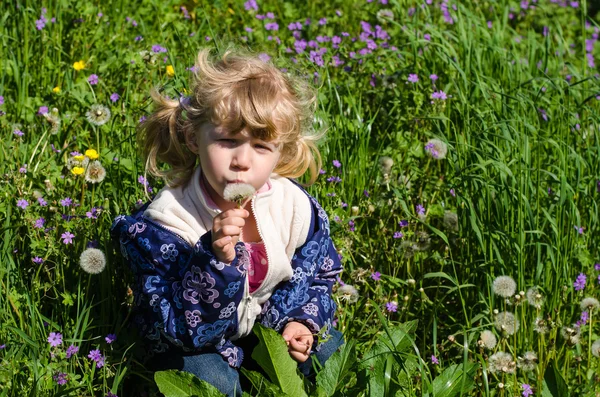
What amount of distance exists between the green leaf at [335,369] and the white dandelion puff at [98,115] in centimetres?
121

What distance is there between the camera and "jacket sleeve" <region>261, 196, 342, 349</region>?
269 centimetres

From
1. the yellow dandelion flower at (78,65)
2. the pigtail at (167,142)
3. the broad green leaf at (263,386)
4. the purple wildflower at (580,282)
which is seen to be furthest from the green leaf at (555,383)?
the yellow dandelion flower at (78,65)

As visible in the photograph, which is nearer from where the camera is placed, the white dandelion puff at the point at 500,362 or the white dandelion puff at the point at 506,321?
the white dandelion puff at the point at 500,362

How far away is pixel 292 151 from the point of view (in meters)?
2.76

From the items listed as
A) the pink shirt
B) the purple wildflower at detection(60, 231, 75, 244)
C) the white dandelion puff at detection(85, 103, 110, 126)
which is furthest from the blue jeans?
the white dandelion puff at detection(85, 103, 110, 126)

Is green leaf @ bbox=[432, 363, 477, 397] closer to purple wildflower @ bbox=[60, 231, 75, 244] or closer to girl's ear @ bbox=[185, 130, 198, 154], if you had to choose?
girl's ear @ bbox=[185, 130, 198, 154]

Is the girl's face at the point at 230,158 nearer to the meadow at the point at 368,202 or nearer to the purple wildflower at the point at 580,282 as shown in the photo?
the meadow at the point at 368,202

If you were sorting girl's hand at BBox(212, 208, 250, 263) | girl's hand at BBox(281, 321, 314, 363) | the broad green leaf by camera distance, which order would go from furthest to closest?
girl's hand at BBox(281, 321, 314, 363), the broad green leaf, girl's hand at BBox(212, 208, 250, 263)

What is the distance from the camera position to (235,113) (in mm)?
2443

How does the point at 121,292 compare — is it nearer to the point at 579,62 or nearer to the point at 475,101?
the point at 475,101

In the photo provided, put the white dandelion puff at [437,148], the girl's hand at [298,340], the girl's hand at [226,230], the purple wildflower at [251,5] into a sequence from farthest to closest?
the purple wildflower at [251,5], the white dandelion puff at [437,148], the girl's hand at [298,340], the girl's hand at [226,230]

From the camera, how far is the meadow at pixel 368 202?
2.66 meters

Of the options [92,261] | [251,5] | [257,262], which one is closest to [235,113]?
[257,262]

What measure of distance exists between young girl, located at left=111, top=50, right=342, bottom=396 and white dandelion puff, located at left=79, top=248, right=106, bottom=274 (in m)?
0.10
